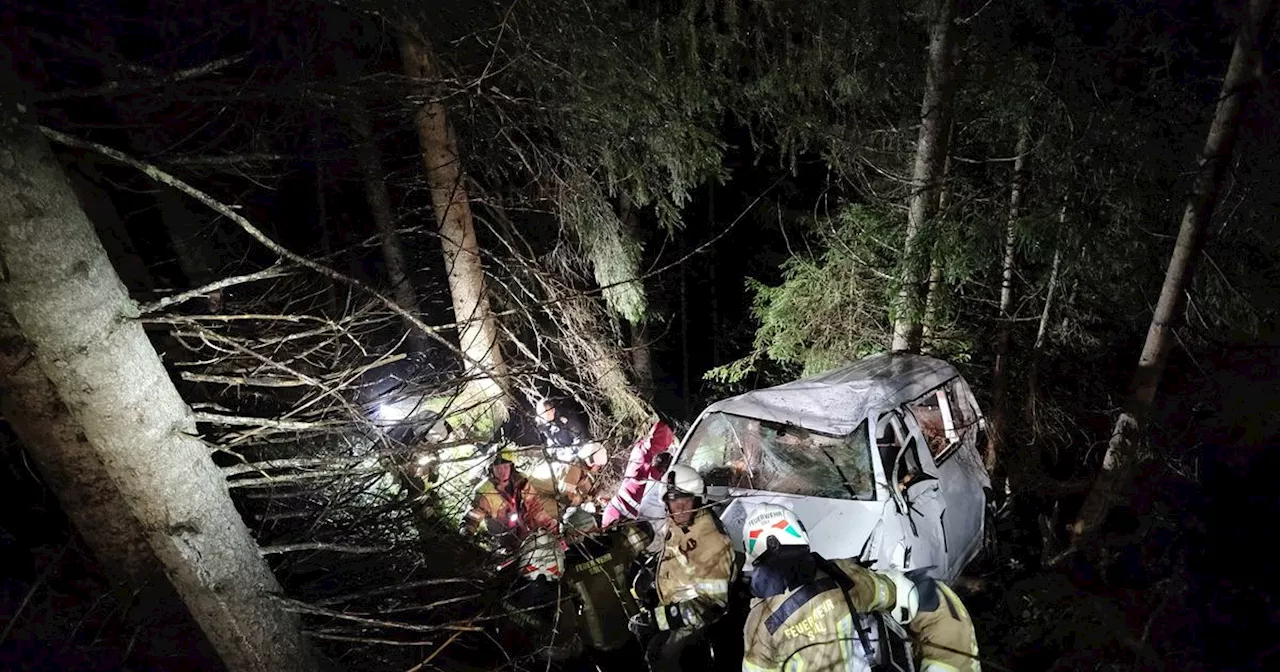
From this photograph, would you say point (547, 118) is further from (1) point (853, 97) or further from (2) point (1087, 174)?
(2) point (1087, 174)

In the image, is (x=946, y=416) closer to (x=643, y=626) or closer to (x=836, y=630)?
(x=643, y=626)

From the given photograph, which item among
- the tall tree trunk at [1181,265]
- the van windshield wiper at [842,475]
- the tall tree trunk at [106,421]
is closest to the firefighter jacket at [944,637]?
the van windshield wiper at [842,475]

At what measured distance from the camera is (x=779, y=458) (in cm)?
566

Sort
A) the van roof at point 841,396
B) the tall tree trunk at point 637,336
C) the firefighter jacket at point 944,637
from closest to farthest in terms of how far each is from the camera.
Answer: the firefighter jacket at point 944,637, the van roof at point 841,396, the tall tree trunk at point 637,336

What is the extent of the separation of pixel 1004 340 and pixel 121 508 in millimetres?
8442

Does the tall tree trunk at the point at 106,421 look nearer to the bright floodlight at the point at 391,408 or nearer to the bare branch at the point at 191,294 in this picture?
the bare branch at the point at 191,294

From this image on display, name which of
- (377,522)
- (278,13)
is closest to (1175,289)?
(377,522)

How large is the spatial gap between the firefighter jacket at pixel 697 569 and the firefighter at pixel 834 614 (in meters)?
1.07

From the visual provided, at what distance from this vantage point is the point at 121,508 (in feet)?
7.44

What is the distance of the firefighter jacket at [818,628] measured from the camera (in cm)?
299

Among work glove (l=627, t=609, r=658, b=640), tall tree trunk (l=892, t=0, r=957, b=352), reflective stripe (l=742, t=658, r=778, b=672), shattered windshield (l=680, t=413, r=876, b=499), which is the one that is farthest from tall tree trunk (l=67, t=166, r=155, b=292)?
tall tree trunk (l=892, t=0, r=957, b=352)

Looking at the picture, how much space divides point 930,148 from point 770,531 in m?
4.56

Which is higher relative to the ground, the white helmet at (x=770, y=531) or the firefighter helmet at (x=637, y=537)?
the white helmet at (x=770, y=531)

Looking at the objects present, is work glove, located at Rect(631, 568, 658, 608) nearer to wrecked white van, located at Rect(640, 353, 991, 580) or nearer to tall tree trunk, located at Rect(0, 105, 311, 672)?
wrecked white van, located at Rect(640, 353, 991, 580)
